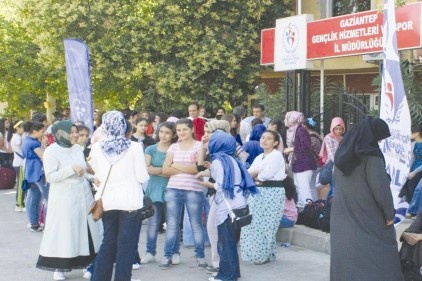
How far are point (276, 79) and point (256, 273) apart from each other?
1358 cm

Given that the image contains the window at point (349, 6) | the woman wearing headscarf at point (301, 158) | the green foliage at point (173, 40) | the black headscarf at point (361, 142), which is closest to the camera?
the black headscarf at point (361, 142)

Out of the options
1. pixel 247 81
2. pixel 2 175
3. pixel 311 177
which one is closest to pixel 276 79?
pixel 247 81

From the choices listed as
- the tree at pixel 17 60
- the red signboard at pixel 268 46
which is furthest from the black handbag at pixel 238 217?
the tree at pixel 17 60

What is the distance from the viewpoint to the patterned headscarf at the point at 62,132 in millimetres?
7520

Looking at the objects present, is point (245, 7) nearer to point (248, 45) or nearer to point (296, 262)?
point (248, 45)

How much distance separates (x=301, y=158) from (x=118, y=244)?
5382 millimetres

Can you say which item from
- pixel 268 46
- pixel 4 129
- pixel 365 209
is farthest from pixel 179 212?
pixel 4 129

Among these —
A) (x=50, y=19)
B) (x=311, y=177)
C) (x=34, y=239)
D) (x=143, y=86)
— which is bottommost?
(x=34, y=239)

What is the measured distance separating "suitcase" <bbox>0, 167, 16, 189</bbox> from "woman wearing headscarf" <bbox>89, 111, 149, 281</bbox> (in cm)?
1091

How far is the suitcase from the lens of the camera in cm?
1702

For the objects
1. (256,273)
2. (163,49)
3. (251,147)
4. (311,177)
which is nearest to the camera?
(256,273)

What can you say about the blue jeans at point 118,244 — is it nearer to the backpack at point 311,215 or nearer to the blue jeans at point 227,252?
the blue jeans at point 227,252

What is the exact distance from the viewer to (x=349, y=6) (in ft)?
60.9

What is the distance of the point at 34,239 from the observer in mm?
10375
